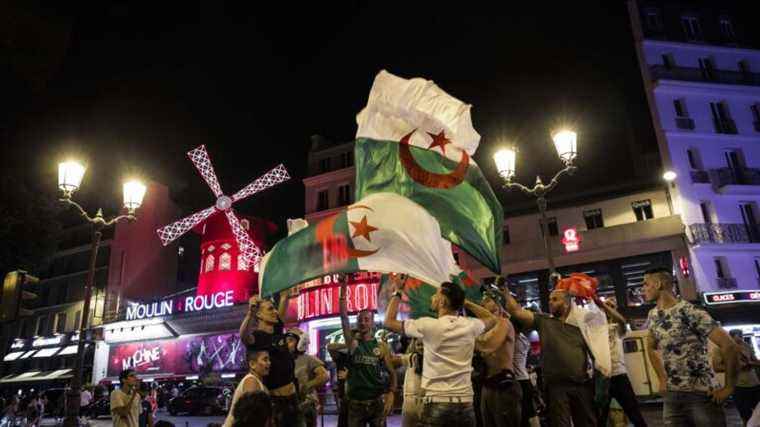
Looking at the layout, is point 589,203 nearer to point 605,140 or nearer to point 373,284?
point 605,140

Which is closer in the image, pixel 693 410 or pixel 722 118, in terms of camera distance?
pixel 693 410

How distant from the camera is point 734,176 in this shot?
28391 mm

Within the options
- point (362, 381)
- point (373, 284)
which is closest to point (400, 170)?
point (362, 381)

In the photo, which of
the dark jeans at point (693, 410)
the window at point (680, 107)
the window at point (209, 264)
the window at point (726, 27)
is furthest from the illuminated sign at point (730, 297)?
the window at point (209, 264)

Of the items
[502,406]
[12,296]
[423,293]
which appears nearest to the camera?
[502,406]

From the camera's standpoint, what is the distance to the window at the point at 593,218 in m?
29.2

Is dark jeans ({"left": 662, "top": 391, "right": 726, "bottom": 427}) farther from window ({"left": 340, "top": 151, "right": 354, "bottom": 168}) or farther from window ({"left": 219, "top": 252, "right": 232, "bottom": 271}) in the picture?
window ({"left": 219, "top": 252, "right": 232, "bottom": 271})

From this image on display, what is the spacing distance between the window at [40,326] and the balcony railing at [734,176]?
5286cm

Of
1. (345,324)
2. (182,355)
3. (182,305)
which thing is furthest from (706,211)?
(182,355)

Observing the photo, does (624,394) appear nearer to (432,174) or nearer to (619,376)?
(619,376)

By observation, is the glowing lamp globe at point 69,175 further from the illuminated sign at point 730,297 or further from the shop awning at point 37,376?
the shop awning at point 37,376

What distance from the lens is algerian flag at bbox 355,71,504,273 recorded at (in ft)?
27.7

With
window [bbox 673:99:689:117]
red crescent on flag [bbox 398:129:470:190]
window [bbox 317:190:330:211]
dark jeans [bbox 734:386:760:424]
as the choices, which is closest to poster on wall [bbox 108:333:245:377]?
window [bbox 317:190:330:211]

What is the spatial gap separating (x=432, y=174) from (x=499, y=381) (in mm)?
3715
